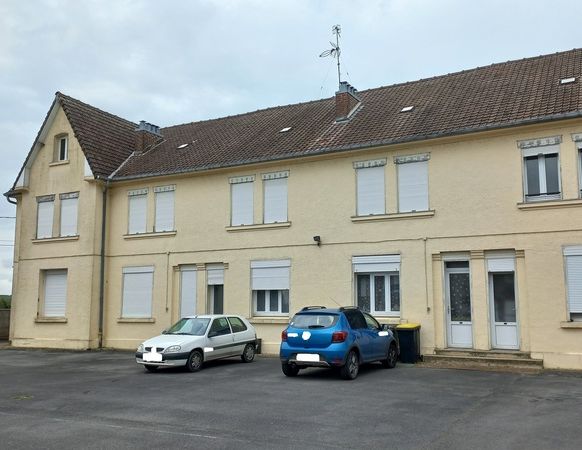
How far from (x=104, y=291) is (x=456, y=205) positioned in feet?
43.7

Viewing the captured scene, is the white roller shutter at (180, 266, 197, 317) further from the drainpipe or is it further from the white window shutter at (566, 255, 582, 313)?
the white window shutter at (566, 255, 582, 313)

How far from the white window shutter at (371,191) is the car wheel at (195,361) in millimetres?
6446

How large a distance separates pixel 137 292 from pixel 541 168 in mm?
14313

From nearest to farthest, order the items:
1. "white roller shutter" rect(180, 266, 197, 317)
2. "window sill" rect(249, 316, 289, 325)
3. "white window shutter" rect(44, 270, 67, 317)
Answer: "window sill" rect(249, 316, 289, 325) → "white roller shutter" rect(180, 266, 197, 317) → "white window shutter" rect(44, 270, 67, 317)

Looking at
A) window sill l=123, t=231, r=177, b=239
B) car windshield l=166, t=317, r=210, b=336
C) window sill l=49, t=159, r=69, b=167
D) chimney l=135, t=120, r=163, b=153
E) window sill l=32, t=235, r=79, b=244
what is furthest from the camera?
chimney l=135, t=120, r=163, b=153

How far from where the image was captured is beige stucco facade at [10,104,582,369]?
15383 mm

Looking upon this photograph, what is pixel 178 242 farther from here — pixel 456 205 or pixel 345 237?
pixel 456 205

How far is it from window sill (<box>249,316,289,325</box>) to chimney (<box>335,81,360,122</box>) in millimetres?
7114

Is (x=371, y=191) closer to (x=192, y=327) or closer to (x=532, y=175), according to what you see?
(x=532, y=175)

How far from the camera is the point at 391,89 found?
2214 cm

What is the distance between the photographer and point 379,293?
58.2 ft

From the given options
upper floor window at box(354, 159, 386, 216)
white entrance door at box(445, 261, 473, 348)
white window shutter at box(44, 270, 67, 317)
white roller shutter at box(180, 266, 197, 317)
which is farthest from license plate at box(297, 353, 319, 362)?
white window shutter at box(44, 270, 67, 317)

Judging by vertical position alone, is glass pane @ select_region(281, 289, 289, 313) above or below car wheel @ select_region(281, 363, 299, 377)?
above

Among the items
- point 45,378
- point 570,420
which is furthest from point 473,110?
point 45,378
